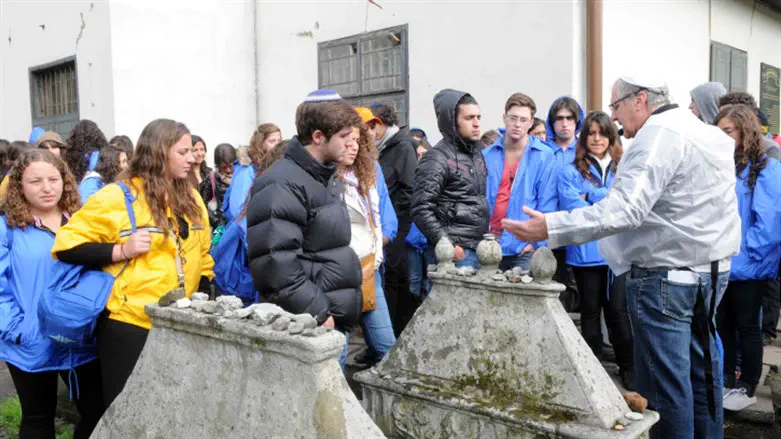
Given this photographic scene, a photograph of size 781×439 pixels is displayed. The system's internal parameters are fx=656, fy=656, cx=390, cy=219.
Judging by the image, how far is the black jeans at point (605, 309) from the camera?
4.44 meters

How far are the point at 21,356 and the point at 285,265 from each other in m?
1.48

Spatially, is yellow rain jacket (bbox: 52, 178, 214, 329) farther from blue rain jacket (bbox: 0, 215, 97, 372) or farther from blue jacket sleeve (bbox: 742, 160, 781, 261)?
blue jacket sleeve (bbox: 742, 160, 781, 261)

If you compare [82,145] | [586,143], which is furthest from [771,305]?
[82,145]

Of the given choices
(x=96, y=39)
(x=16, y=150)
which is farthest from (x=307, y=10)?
(x=16, y=150)

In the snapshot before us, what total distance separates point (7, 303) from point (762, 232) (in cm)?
423

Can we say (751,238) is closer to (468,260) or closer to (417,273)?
(468,260)

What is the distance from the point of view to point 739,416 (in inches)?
158

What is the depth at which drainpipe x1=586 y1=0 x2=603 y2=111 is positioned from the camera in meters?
6.63

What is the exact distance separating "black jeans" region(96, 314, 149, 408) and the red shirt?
2.56 m

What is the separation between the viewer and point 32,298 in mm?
3162

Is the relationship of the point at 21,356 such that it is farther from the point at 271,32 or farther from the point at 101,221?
the point at 271,32

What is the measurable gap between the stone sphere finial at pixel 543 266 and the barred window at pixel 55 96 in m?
9.35

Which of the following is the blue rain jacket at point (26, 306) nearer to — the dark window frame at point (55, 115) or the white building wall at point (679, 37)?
the white building wall at point (679, 37)

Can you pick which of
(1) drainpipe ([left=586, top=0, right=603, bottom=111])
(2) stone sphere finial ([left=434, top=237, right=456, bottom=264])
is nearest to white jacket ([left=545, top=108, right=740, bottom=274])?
(2) stone sphere finial ([left=434, top=237, right=456, bottom=264])
